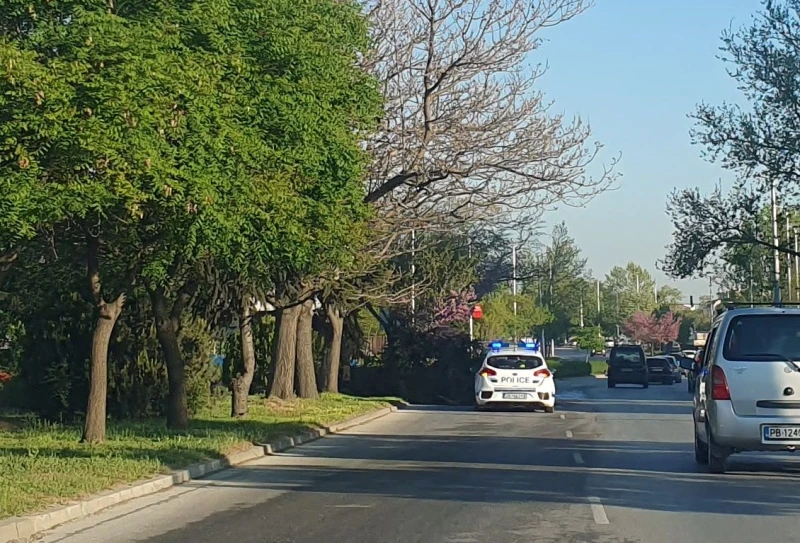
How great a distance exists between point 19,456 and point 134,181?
431 centimetres

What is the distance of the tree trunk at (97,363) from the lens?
58.4ft

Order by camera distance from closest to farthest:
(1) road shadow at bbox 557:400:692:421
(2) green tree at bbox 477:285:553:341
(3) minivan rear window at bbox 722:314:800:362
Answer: (3) minivan rear window at bbox 722:314:800:362, (1) road shadow at bbox 557:400:692:421, (2) green tree at bbox 477:285:553:341

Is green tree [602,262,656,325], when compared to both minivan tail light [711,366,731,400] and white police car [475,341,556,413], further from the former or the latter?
minivan tail light [711,366,731,400]

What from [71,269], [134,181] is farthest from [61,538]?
[71,269]

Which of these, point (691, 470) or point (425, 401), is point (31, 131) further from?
point (425, 401)

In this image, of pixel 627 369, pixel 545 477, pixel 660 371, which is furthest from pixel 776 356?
pixel 660 371

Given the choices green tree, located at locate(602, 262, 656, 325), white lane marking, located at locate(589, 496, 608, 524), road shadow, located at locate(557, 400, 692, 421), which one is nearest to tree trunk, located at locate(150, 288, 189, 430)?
white lane marking, located at locate(589, 496, 608, 524)

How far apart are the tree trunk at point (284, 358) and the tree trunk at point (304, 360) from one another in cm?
211

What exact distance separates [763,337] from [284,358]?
56.1 ft

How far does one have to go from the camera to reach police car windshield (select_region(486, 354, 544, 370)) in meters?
29.3

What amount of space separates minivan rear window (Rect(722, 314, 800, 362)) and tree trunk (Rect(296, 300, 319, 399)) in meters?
19.1

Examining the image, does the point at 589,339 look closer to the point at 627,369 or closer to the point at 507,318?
the point at 507,318

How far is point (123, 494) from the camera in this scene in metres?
12.9

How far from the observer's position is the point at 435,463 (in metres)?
16.8
